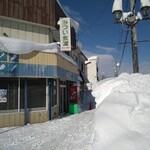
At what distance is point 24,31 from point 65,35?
251cm

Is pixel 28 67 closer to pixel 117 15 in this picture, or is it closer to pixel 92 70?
pixel 117 15

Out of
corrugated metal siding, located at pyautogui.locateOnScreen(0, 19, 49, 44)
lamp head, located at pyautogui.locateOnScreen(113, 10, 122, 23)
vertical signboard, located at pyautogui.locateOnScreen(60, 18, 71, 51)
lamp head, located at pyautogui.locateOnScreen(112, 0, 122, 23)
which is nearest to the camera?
lamp head, located at pyautogui.locateOnScreen(112, 0, 122, 23)

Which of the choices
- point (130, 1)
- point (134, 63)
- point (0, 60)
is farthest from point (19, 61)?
point (130, 1)

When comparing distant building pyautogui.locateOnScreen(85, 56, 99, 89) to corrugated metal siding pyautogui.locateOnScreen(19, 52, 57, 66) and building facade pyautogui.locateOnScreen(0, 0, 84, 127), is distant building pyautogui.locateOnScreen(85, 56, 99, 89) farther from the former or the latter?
corrugated metal siding pyautogui.locateOnScreen(19, 52, 57, 66)

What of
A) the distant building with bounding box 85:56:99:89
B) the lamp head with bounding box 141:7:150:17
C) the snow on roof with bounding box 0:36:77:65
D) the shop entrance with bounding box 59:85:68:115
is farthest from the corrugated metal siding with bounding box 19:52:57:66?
the distant building with bounding box 85:56:99:89

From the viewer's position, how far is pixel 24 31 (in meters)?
13.8

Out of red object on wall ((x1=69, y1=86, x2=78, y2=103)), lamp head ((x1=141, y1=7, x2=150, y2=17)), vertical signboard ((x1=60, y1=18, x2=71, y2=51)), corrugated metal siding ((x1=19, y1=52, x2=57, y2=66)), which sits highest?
lamp head ((x1=141, y1=7, x2=150, y2=17))

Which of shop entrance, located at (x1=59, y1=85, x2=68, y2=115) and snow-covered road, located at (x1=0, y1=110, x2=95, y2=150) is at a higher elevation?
shop entrance, located at (x1=59, y1=85, x2=68, y2=115)

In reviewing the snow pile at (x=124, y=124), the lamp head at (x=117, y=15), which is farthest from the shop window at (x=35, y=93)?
the lamp head at (x=117, y=15)

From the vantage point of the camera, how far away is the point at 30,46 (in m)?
12.5

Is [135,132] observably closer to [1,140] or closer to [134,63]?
[1,140]

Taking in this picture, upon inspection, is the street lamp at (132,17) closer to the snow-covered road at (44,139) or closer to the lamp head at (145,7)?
the lamp head at (145,7)

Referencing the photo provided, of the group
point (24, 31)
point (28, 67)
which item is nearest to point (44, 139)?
point (28, 67)

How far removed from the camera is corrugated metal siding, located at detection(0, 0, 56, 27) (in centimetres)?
1257
